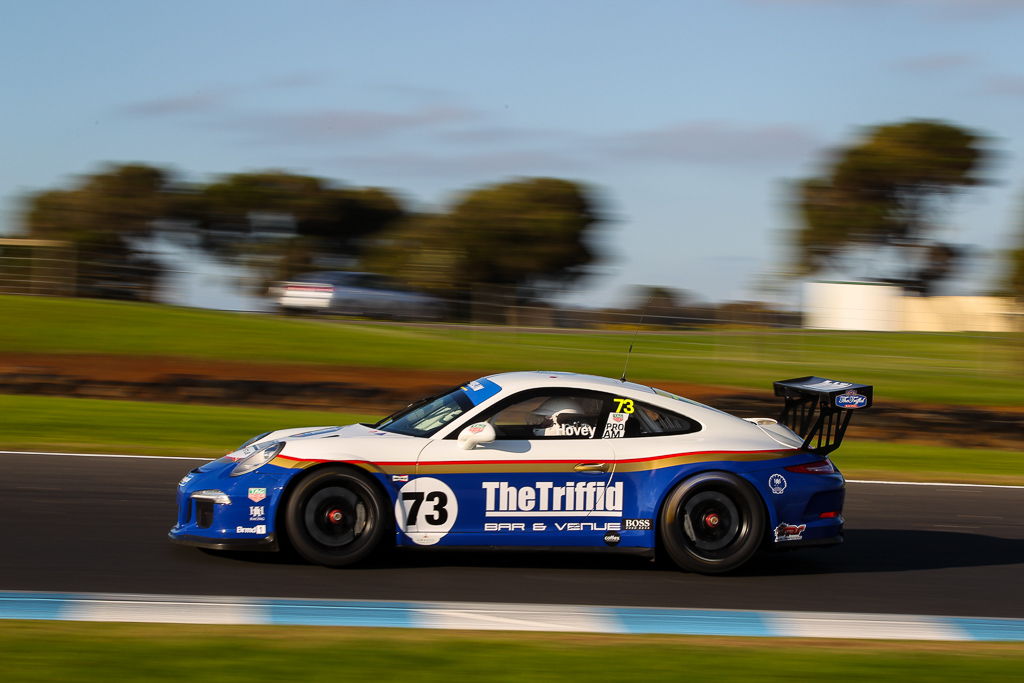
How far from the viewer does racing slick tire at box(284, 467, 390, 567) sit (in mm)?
6707

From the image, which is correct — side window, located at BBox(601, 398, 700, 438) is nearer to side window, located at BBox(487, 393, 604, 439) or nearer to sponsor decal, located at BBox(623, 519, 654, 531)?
side window, located at BBox(487, 393, 604, 439)

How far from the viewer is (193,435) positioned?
14039mm

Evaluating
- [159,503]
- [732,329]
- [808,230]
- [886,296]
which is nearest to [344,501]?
[159,503]

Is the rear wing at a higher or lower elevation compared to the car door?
higher

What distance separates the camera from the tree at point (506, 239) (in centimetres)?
4312

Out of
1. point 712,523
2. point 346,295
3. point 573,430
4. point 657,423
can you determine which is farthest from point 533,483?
point 346,295

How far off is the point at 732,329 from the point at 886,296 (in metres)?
15.1

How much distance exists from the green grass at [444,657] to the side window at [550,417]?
1733mm

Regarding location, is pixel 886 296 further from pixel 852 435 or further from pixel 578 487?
pixel 578 487

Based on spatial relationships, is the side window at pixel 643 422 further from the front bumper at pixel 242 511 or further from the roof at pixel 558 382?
the front bumper at pixel 242 511

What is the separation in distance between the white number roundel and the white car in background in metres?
23.5

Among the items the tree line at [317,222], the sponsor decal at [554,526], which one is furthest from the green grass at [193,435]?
the tree line at [317,222]

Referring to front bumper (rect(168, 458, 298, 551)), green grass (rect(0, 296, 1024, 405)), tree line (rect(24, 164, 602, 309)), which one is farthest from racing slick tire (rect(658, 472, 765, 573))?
tree line (rect(24, 164, 602, 309))

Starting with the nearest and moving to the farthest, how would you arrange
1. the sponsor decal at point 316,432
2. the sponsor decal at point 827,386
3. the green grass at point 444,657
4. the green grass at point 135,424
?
the green grass at point 444,657 < the sponsor decal at point 316,432 < the sponsor decal at point 827,386 < the green grass at point 135,424
